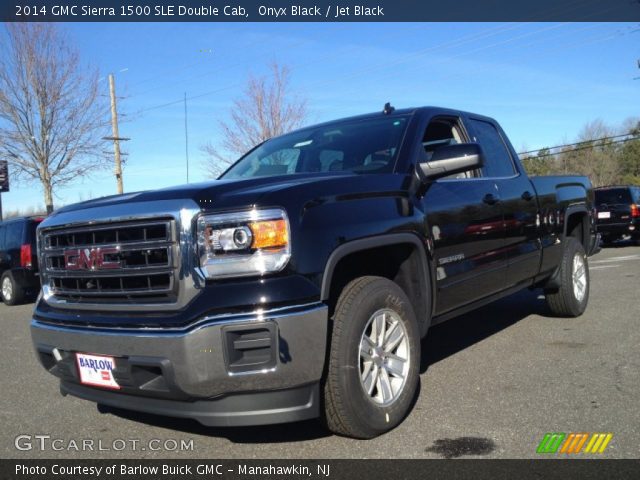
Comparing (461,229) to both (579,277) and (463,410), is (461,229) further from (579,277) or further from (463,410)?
(579,277)

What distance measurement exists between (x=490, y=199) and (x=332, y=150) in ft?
4.21

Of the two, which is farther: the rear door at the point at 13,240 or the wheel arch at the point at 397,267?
the rear door at the point at 13,240

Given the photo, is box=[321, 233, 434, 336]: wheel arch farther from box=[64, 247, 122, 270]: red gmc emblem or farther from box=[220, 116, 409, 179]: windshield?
box=[64, 247, 122, 270]: red gmc emblem

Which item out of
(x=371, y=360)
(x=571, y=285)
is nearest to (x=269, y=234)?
(x=371, y=360)

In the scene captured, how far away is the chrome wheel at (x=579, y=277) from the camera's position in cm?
614

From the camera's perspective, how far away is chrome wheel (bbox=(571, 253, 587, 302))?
614 cm

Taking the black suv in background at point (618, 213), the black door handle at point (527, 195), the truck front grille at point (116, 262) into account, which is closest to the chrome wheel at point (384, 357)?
the truck front grille at point (116, 262)

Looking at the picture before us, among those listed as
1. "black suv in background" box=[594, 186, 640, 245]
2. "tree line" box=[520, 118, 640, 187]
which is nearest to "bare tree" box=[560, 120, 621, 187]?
"tree line" box=[520, 118, 640, 187]

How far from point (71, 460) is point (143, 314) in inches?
40.0

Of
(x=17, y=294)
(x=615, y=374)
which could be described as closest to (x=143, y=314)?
(x=615, y=374)

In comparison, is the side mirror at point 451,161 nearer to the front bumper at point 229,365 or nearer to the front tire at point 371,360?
the front tire at point 371,360

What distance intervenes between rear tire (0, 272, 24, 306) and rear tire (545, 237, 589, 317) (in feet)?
31.4

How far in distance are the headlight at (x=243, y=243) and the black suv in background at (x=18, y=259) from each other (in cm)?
902

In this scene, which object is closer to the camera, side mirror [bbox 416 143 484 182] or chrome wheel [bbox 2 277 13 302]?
side mirror [bbox 416 143 484 182]
